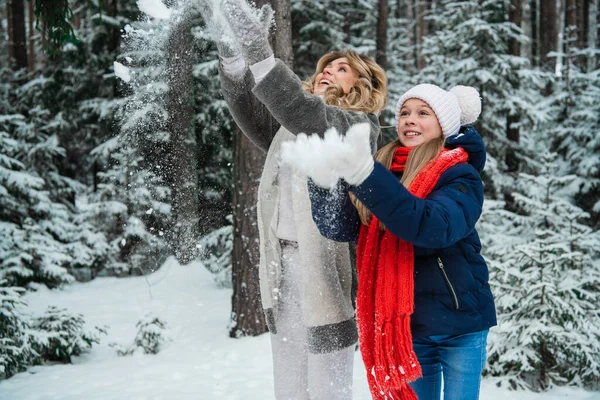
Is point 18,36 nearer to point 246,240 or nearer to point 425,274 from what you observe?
point 246,240

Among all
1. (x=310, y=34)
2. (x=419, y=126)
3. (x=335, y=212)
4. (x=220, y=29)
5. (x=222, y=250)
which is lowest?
(x=222, y=250)

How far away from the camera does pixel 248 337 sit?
512cm

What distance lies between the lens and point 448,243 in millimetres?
1456

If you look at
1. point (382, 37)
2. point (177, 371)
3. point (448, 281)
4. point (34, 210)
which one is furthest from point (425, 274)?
point (382, 37)

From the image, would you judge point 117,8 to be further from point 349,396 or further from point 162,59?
point 349,396

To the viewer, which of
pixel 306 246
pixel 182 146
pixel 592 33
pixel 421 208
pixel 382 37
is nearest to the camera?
pixel 421 208

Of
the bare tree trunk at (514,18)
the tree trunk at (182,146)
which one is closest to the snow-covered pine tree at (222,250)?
the tree trunk at (182,146)

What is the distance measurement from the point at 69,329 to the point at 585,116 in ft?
32.8

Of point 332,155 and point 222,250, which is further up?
point 332,155

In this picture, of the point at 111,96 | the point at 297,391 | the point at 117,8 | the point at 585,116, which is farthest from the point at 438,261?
the point at 117,8

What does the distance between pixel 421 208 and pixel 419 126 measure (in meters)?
0.59

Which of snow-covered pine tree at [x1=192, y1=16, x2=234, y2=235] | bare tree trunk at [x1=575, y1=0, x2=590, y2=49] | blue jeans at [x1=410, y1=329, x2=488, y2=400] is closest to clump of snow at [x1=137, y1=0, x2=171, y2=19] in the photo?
blue jeans at [x1=410, y1=329, x2=488, y2=400]

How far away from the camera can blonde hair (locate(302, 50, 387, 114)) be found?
1.98m

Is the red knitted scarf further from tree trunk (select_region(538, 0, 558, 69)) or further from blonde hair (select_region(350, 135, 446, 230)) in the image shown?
tree trunk (select_region(538, 0, 558, 69))
